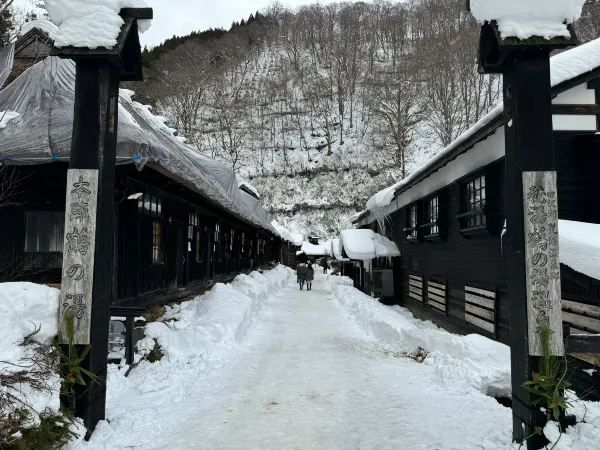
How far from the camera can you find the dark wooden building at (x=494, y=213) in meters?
6.52

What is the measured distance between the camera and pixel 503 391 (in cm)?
598

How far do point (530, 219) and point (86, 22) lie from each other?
520cm

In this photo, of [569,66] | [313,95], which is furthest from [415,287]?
[313,95]

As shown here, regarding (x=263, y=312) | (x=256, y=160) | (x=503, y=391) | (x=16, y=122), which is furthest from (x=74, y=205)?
(x=256, y=160)

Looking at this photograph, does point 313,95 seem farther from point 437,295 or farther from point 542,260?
point 542,260

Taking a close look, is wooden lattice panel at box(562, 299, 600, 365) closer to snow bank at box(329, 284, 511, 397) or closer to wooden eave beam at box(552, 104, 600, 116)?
snow bank at box(329, 284, 511, 397)

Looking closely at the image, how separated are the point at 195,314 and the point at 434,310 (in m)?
7.72

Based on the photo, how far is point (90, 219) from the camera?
182 inches

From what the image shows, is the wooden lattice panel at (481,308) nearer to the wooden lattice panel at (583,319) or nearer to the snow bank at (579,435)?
the wooden lattice panel at (583,319)

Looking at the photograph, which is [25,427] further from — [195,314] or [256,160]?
[256,160]

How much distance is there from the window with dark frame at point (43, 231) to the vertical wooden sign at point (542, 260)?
27.3 ft

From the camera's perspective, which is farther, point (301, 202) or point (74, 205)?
point (301, 202)

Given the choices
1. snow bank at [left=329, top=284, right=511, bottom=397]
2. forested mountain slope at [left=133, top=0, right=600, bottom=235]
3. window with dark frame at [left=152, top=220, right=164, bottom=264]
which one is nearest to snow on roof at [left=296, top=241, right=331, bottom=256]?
forested mountain slope at [left=133, top=0, right=600, bottom=235]

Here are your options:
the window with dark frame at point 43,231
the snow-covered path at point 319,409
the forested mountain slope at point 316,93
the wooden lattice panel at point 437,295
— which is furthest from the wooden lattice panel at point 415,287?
the forested mountain slope at point 316,93
